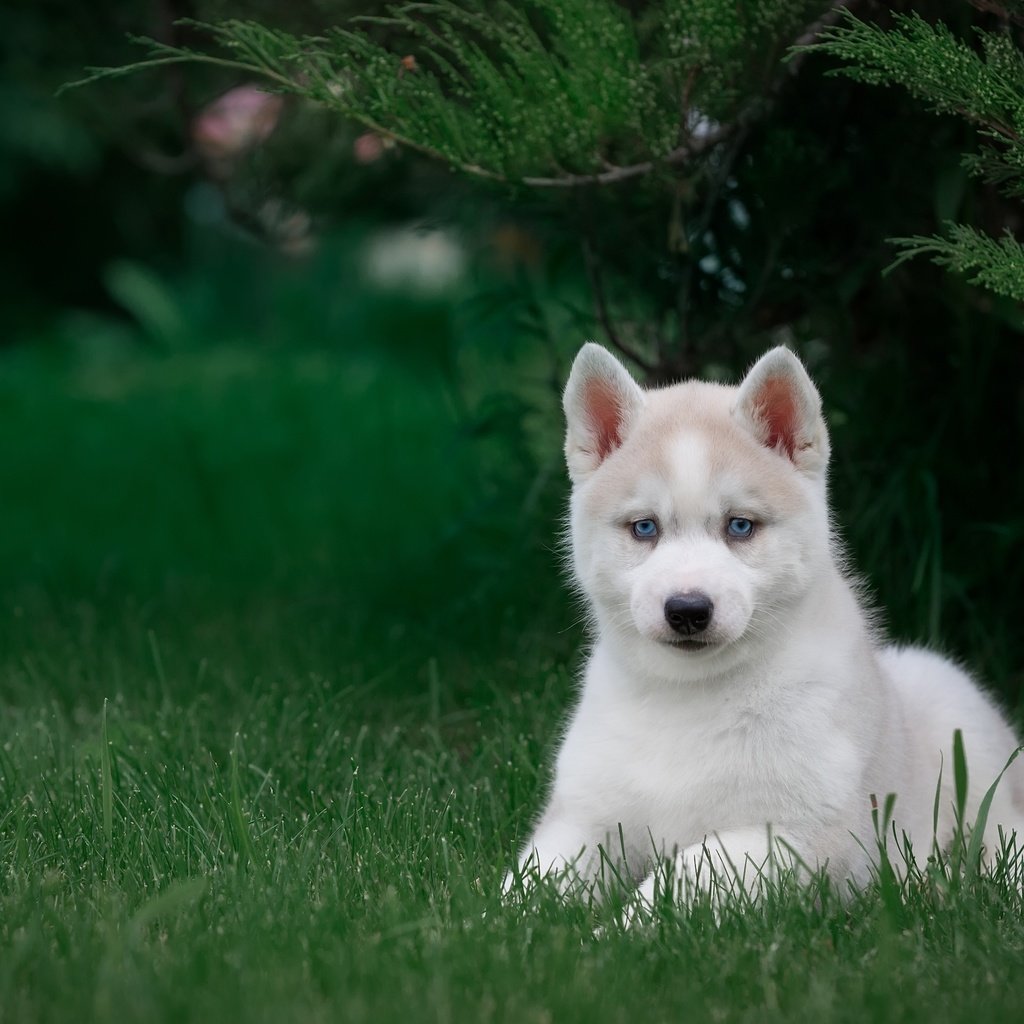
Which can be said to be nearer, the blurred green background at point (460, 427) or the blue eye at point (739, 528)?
the blue eye at point (739, 528)

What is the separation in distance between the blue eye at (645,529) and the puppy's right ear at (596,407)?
0.26 m

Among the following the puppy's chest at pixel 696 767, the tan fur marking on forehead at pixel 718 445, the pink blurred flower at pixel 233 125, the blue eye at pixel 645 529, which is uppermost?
the pink blurred flower at pixel 233 125

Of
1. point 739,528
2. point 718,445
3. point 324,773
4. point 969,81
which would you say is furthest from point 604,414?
point 324,773

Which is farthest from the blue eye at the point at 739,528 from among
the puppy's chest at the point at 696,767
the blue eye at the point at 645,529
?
the puppy's chest at the point at 696,767

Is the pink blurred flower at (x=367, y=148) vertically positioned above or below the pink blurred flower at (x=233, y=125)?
below

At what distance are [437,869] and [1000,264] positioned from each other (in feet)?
5.58

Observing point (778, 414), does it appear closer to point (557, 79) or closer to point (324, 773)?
point (557, 79)

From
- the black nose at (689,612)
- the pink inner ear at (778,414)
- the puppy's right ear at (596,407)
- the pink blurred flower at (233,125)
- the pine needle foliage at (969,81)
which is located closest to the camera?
the black nose at (689,612)

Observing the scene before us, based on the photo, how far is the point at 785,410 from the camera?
3.13 m

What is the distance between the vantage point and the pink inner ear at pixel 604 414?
3.24 metres

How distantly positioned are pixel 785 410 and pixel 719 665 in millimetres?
563

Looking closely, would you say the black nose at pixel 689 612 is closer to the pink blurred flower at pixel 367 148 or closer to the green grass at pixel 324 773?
the green grass at pixel 324 773

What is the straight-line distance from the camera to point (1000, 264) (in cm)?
298

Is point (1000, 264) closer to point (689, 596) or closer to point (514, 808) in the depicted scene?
point (689, 596)
